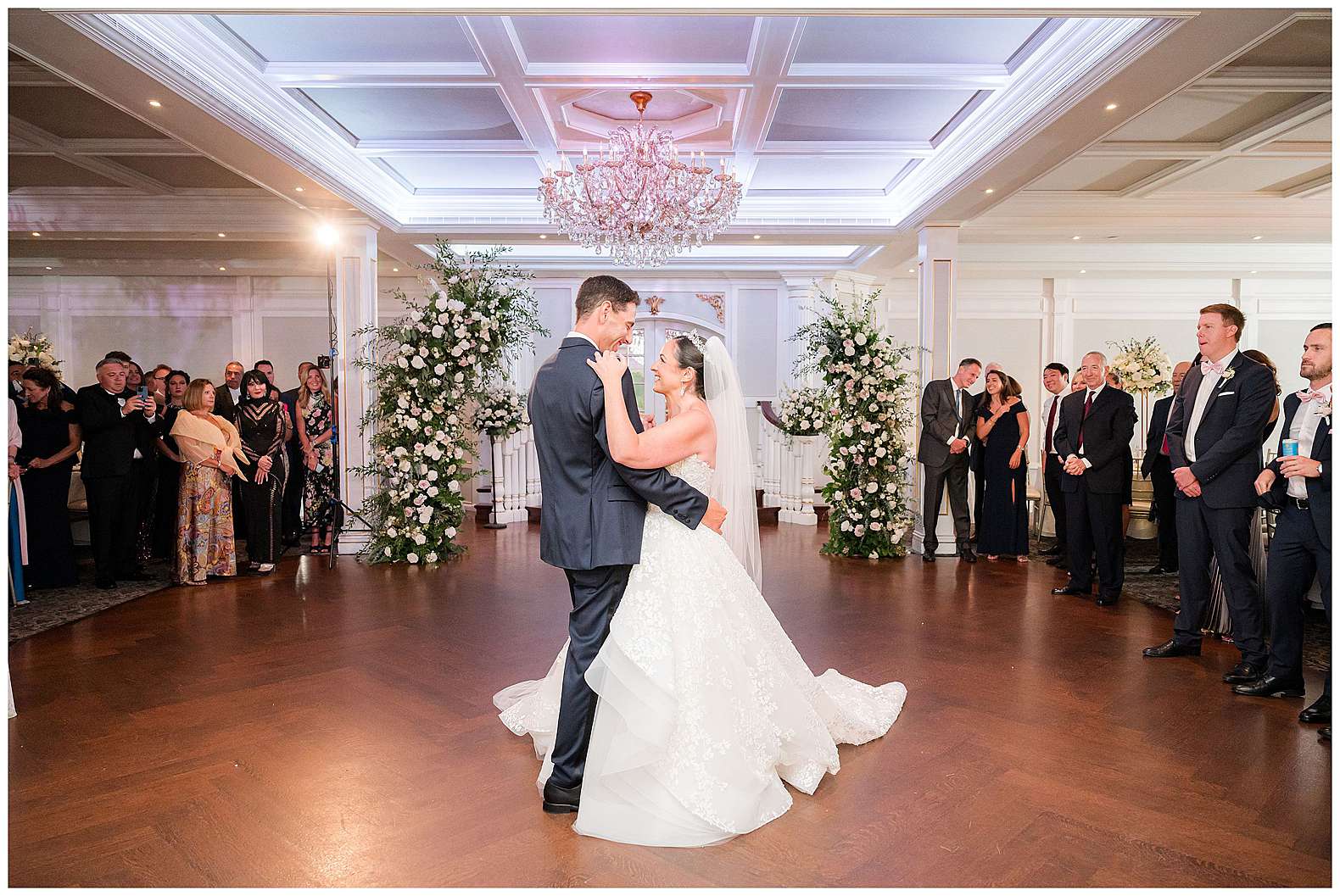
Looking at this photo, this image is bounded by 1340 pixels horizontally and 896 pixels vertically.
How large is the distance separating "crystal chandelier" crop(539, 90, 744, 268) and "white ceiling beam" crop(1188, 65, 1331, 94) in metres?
3.17

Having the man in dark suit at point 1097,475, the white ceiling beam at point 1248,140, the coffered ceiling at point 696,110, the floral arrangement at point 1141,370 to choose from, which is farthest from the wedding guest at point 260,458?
the floral arrangement at point 1141,370

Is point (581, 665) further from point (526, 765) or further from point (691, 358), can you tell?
point (691, 358)

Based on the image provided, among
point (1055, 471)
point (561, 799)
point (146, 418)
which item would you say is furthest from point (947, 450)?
point (146, 418)

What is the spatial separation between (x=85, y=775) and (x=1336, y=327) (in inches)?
167

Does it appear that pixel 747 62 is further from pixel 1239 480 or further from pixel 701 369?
pixel 1239 480

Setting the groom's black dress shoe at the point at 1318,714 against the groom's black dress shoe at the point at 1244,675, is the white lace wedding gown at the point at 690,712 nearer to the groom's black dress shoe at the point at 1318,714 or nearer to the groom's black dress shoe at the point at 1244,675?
the groom's black dress shoe at the point at 1318,714

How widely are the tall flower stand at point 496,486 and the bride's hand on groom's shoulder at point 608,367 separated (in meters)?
6.82

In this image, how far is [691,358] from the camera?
3037 millimetres

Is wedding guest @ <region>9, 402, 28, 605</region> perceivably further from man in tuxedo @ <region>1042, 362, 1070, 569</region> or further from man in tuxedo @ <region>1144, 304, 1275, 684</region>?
man in tuxedo @ <region>1042, 362, 1070, 569</region>

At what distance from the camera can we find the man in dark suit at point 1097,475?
5.51 m

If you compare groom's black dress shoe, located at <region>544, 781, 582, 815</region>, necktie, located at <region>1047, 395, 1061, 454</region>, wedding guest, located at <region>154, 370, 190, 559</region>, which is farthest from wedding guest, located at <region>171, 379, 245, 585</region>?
necktie, located at <region>1047, 395, 1061, 454</region>

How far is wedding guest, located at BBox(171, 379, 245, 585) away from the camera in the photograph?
6.02m

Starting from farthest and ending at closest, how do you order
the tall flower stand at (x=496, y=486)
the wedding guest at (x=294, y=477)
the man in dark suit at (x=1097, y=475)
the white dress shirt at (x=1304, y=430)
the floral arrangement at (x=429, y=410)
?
the tall flower stand at (x=496, y=486) → the wedding guest at (x=294, y=477) → the floral arrangement at (x=429, y=410) → the man in dark suit at (x=1097, y=475) → the white dress shirt at (x=1304, y=430)

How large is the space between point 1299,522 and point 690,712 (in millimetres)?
2992
